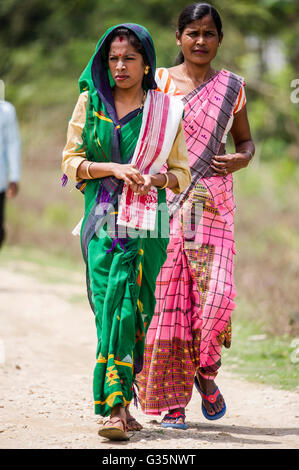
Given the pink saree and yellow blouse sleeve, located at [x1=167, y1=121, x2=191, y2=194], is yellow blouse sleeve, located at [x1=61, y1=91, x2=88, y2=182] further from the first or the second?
the pink saree

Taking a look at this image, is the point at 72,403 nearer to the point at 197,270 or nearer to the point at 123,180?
the point at 197,270

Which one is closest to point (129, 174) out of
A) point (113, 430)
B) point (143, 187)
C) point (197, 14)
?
point (143, 187)

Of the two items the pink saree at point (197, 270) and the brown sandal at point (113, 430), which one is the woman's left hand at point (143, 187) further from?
the brown sandal at point (113, 430)

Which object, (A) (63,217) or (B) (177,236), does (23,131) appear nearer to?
(A) (63,217)

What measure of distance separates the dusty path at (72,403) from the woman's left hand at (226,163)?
148 cm

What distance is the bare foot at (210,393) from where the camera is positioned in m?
4.57

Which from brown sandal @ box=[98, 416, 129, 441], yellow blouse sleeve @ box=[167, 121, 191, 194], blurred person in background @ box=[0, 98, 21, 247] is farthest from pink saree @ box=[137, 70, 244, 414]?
blurred person in background @ box=[0, 98, 21, 247]

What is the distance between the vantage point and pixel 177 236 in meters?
4.62

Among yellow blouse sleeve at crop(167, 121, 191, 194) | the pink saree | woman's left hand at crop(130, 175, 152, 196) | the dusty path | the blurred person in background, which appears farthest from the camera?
the blurred person in background

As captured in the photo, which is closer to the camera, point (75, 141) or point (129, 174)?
point (129, 174)

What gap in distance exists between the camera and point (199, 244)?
4613mm

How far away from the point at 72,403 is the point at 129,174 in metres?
1.69

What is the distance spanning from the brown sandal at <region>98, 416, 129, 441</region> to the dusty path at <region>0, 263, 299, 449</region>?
38 mm

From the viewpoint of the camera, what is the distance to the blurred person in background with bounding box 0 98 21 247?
8.66 m
